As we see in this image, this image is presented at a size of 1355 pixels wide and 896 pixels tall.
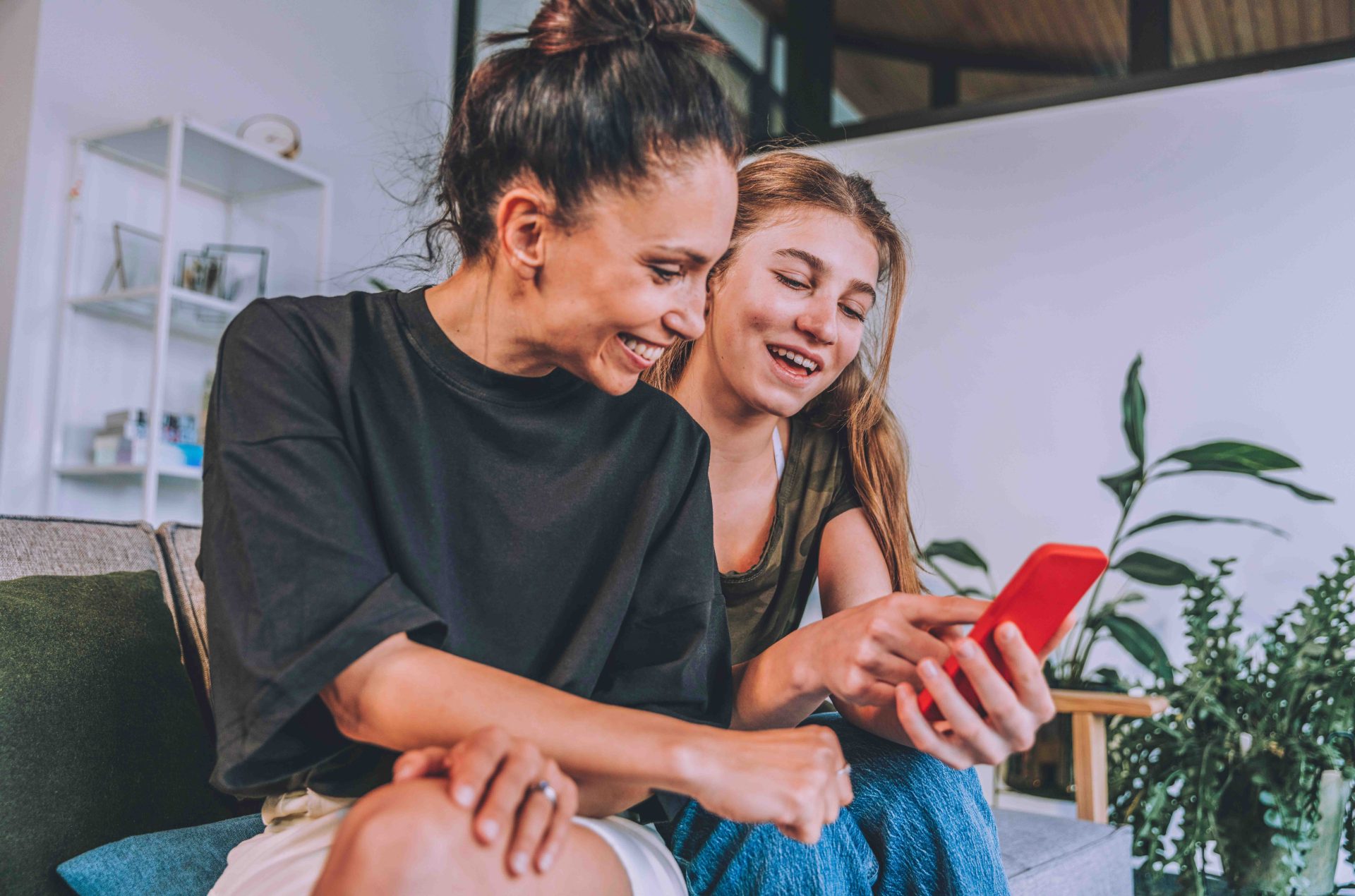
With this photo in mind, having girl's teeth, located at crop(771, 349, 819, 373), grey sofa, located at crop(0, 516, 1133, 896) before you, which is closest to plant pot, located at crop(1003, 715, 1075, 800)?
grey sofa, located at crop(0, 516, 1133, 896)

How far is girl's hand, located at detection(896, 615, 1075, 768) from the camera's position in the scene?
0.77 metres

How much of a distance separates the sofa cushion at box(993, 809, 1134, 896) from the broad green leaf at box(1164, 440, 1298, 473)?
852mm

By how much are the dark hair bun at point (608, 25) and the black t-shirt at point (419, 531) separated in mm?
245

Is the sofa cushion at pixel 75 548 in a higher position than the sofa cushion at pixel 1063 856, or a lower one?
higher

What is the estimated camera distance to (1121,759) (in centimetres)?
226

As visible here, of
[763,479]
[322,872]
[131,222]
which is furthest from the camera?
[131,222]

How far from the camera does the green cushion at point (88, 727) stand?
104cm

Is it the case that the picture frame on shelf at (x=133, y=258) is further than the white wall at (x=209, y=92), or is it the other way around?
the picture frame on shelf at (x=133, y=258)

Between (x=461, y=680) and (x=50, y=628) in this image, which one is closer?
(x=461, y=680)

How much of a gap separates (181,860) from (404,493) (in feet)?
1.62

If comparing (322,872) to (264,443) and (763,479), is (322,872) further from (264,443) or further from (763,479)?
(763,479)

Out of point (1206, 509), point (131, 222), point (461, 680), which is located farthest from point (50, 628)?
point (1206, 509)

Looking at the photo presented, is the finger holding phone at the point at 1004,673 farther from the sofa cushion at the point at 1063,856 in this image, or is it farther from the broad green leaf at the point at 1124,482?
the broad green leaf at the point at 1124,482

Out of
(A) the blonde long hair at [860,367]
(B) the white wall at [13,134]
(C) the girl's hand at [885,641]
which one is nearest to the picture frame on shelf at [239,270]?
(B) the white wall at [13,134]
